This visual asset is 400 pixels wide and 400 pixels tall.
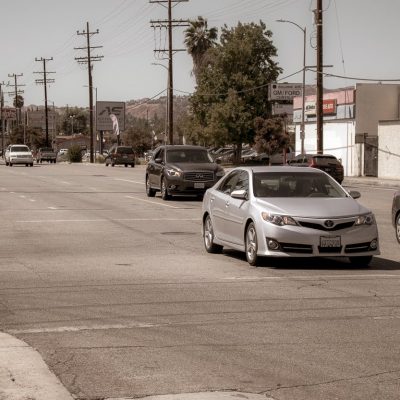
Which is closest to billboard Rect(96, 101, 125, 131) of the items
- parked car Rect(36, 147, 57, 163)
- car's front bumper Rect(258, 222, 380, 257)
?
parked car Rect(36, 147, 57, 163)

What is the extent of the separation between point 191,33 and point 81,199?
7467cm

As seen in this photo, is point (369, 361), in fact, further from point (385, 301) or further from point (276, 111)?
point (276, 111)

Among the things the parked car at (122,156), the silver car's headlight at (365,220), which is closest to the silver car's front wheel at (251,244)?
the silver car's headlight at (365,220)

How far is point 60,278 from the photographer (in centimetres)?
1364

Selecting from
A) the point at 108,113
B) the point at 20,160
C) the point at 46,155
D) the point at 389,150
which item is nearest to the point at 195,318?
the point at 389,150

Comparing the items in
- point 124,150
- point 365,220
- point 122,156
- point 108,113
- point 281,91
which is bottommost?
point 122,156

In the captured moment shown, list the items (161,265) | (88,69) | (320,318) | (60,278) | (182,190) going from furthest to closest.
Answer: (88,69)
(182,190)
(161,265)
(60,278)
(320,318)

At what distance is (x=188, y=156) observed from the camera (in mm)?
32938

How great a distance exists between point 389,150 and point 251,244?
4465 centimetres

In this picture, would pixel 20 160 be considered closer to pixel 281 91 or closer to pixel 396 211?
pixel 281 91

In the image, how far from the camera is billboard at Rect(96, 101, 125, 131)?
443ft

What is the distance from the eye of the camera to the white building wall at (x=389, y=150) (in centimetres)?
5738

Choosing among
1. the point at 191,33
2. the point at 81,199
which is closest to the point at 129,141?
the point at 191,33

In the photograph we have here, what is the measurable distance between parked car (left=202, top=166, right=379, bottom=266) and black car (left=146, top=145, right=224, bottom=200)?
15.0 metres
